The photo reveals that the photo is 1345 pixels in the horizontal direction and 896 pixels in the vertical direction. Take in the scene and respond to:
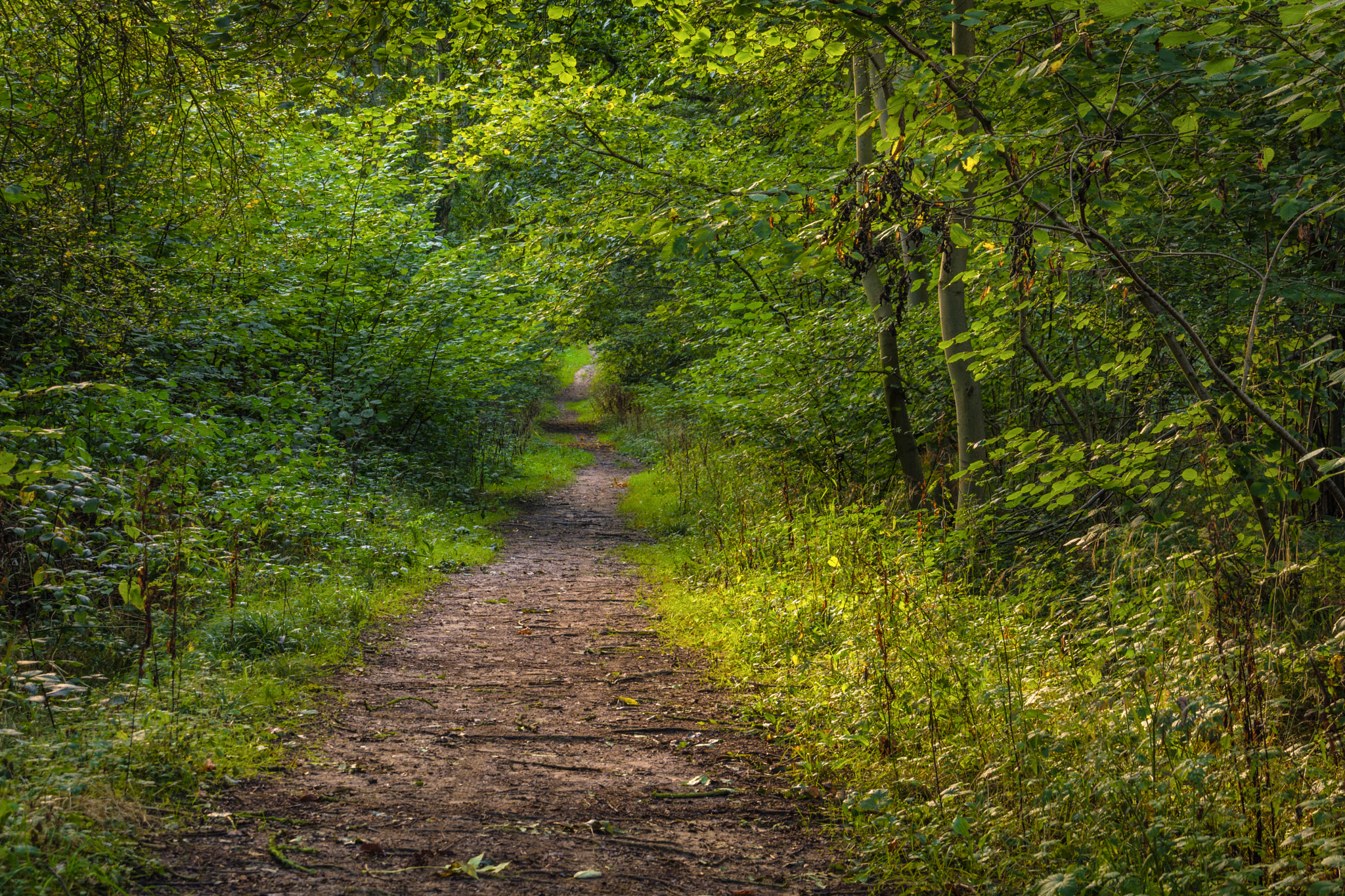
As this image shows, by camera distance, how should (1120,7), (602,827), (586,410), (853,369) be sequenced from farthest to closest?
(586,410)
(853,369)
(602,827)
(1120,7)

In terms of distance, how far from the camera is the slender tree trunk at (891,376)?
8758mm

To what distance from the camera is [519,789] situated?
14.3 feet

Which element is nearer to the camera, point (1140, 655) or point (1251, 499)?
point (1140, 655)

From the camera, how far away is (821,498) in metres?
9.48

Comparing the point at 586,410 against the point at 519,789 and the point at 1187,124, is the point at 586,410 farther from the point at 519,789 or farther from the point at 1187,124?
the point at 1187,124

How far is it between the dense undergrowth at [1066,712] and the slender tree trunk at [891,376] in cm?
192

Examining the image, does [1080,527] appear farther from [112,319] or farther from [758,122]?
[112,319]

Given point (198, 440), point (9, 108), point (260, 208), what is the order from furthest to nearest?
point (260, 208), point (198, 440), point (9, 108)

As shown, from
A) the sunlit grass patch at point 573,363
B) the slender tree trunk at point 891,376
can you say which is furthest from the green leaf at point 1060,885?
the sunlit grass patch at point 573,363

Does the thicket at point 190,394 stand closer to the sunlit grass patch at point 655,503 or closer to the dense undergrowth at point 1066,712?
the sunlit grass patch at point 655,503

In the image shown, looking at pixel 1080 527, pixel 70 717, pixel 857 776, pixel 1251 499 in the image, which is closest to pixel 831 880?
pixel 857 776

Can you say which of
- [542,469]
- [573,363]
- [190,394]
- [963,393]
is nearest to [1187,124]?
[963,393]

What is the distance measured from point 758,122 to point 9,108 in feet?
23.7

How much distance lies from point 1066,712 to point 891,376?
5.23m
